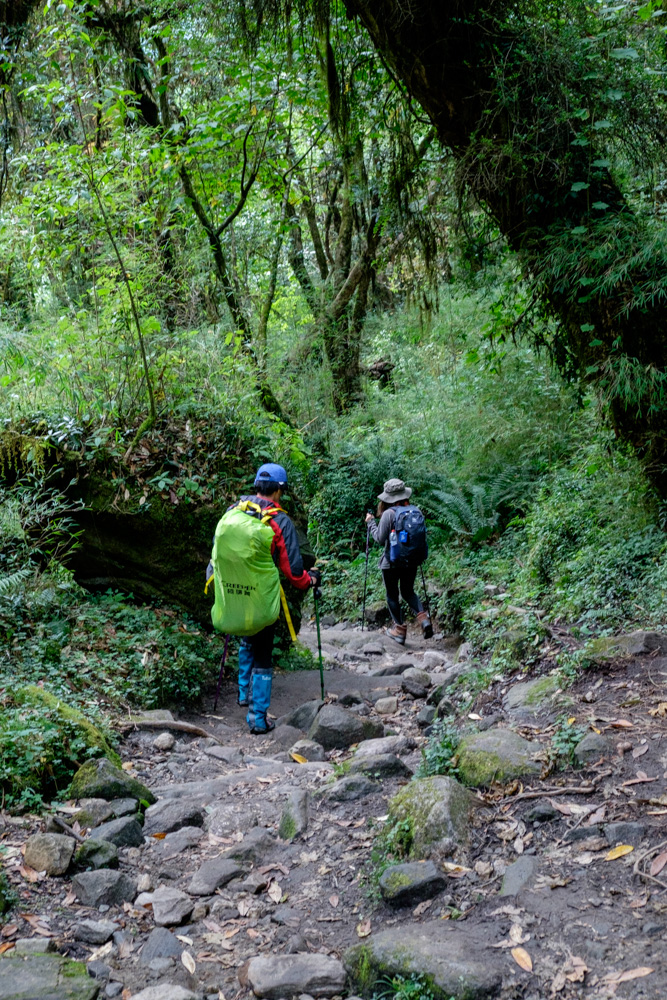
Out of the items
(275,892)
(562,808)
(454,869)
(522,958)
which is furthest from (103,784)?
(522,958)

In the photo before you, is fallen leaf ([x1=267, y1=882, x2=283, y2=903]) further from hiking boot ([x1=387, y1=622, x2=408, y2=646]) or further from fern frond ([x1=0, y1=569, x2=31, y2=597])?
hiking boot ([x1=387, y1=622, x2=408, y2=646])

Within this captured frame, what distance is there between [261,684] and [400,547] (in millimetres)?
3842

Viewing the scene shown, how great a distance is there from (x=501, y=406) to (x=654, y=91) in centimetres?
688

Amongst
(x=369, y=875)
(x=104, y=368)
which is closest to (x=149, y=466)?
(x=104, y=368)

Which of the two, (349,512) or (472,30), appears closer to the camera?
(472,30)

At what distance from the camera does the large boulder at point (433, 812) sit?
3.62m

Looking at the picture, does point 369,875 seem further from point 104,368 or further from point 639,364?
point 104,368

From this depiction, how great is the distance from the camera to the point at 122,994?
2.93 metres

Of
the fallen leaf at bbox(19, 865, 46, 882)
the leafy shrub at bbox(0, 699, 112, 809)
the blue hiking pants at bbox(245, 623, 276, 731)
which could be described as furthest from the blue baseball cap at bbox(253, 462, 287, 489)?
the fallen leaf at bbox(19, 865, 46, 882)

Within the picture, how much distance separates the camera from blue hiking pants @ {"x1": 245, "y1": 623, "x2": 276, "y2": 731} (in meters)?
6.68

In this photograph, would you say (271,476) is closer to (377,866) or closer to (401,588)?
(377,866)

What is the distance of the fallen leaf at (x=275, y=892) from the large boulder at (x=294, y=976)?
65cm

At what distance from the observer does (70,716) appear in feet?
17.1

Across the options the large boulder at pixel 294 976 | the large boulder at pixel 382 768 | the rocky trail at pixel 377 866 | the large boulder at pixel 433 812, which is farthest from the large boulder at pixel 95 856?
the large boulder at pixel 382 768
